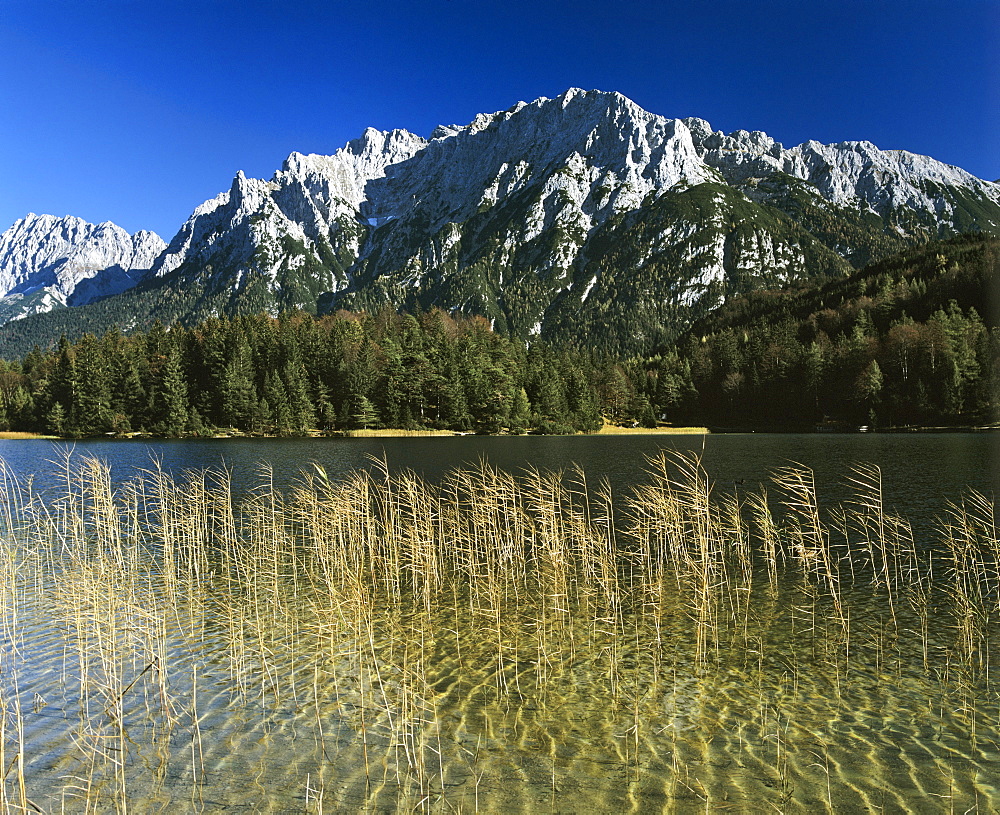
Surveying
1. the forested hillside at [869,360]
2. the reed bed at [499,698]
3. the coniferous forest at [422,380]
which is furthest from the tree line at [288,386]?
the reed bed at [499,698]

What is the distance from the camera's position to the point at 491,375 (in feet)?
344

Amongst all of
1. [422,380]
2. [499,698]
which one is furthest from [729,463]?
[422,380]

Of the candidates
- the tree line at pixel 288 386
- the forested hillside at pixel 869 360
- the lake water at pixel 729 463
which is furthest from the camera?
the tree line at pixel 288 386

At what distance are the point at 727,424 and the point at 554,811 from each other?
134 metres

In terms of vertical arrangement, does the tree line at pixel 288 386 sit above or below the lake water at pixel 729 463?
above

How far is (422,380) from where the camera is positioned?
101m

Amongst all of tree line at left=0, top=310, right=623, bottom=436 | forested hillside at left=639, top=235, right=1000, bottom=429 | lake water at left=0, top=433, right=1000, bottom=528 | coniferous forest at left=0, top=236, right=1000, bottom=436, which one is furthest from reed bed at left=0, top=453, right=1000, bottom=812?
forested hillside at left=639, top=235, right=1000, bottom=429

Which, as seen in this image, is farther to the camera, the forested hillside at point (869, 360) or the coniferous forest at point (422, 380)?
the coniferous forest at point (422, 380)

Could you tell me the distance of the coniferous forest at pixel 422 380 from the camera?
98125 millimetres

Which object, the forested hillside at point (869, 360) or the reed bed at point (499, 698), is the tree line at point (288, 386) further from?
the reed bed at point (499, 698)

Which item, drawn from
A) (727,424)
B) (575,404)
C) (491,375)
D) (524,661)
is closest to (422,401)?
(491,375)

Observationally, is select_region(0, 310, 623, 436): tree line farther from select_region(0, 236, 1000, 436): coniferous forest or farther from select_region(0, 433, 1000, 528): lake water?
select_region(0, 433, 1000, 528): lake water

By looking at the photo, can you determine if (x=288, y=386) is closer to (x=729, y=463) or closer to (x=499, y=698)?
(x=729, y=463)

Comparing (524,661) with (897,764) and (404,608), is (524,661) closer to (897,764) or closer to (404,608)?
(404,608)
